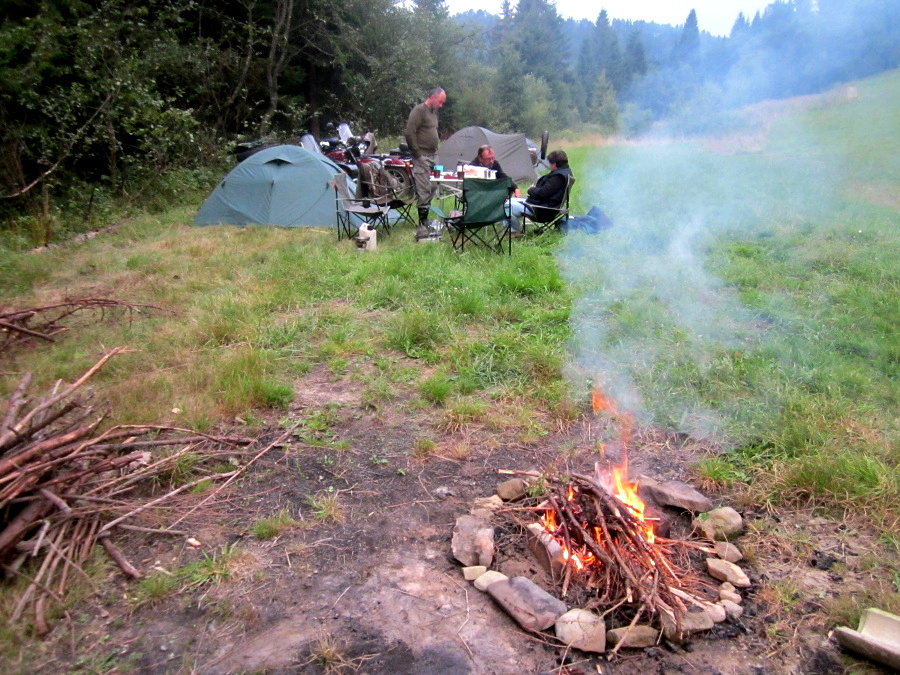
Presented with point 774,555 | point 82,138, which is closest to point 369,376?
point 774,555

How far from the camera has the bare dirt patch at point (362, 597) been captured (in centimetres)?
177

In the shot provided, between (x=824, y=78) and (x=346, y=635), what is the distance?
5394mm

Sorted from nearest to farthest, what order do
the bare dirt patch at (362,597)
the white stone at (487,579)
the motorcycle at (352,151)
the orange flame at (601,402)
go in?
the bare dirt patch at (362,597), the white stone at (487,579), the orange flame at (601,402), the motorcycle at (352,151)

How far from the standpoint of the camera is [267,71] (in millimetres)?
13820

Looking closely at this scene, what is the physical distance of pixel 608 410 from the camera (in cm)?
318

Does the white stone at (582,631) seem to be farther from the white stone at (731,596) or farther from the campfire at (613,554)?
the white stone at (731,596)

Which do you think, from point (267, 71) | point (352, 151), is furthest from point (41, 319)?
point (267, 71)

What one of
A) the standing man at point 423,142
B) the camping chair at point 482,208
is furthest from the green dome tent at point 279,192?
the camping chair at point 482,208

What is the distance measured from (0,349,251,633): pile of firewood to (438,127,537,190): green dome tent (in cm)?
1018

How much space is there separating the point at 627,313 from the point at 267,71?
12510 mm

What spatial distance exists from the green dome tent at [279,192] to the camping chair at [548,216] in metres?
2.69

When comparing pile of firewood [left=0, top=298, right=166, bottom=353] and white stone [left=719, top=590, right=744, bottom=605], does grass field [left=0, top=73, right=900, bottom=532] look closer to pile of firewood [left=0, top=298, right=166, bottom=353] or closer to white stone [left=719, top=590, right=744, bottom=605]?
pile of firewood [left=0, top=298, right=166, bottom=353]

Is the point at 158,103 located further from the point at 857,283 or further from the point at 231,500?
the point at 857,283

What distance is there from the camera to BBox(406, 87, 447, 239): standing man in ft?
23.3
